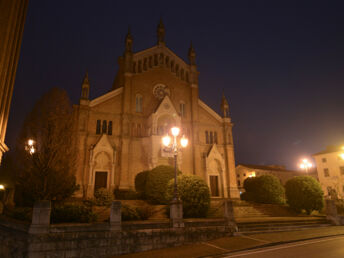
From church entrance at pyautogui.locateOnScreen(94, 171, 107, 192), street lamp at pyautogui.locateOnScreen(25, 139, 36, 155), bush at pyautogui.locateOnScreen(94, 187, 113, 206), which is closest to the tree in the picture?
street lamp at pyautogui.locateOnScreen(25, 139, 36, 155)

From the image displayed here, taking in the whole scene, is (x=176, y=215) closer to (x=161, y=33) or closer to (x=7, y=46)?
(x=7, y=46)

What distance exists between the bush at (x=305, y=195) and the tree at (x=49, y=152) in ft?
69.9

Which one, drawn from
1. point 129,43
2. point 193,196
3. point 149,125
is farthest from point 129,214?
point 129,43

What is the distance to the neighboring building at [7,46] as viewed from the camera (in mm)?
12273

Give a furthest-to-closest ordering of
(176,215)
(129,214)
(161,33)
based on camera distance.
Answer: (161,33)
(129,214)
(176,215)

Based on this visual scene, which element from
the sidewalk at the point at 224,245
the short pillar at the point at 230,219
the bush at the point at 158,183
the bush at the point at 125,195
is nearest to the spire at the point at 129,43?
the bush at the point at 158,183

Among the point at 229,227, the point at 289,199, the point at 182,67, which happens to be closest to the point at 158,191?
the point at 229,227

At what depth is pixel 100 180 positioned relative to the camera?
2770 centimetres

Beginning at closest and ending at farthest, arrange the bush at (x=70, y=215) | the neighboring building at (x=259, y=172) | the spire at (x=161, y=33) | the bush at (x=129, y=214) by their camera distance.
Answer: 1. the bush at (x=70, y=215)
2. the bush at (x=129, y=214)
3. the spire at (x=161, y=33)
4. the neighboring building at (x=259, y=172)

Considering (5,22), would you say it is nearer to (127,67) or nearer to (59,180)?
(59,180)

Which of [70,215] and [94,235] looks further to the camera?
[70,215]

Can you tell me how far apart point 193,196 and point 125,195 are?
9934 mm

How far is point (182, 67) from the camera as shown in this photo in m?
36.3

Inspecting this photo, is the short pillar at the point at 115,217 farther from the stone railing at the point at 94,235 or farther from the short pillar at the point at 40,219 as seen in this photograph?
the short pillar at the point at 40,219
